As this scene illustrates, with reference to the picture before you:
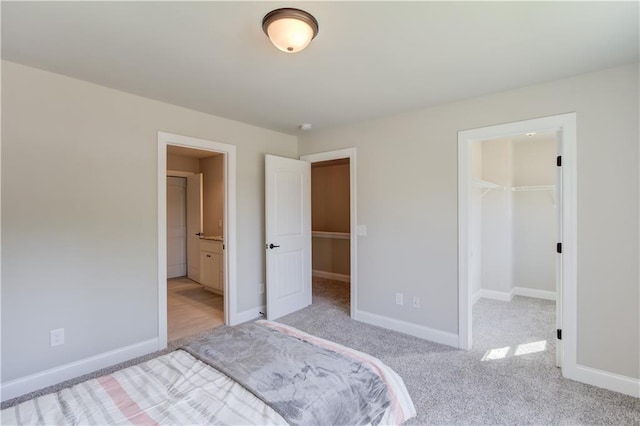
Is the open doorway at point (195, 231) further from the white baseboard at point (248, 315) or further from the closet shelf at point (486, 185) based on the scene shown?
the closet shelf at point (486, 185)

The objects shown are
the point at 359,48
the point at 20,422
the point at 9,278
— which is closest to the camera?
the point at 20,422

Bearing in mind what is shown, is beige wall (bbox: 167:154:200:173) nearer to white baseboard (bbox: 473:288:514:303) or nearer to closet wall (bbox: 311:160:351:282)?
closet wall (bbox: 311:160:351:282)

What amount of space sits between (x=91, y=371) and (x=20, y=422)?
5.70ft

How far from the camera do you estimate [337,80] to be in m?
2.48

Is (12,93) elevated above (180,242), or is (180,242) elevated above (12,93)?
(12,93)

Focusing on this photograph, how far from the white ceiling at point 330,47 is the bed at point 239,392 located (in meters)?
1.83

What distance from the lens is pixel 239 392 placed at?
1289 mm

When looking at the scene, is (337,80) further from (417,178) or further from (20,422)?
(20,422)

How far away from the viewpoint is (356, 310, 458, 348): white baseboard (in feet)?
10.0

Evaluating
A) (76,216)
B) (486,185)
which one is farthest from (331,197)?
(76,216)

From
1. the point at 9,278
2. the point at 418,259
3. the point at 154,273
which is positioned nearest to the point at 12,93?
the point at 9,278

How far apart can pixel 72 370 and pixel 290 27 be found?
3023mm

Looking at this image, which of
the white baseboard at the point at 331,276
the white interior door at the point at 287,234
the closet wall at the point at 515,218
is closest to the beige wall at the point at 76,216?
the white interior door at the point at 287,234

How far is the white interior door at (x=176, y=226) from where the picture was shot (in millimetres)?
6148
